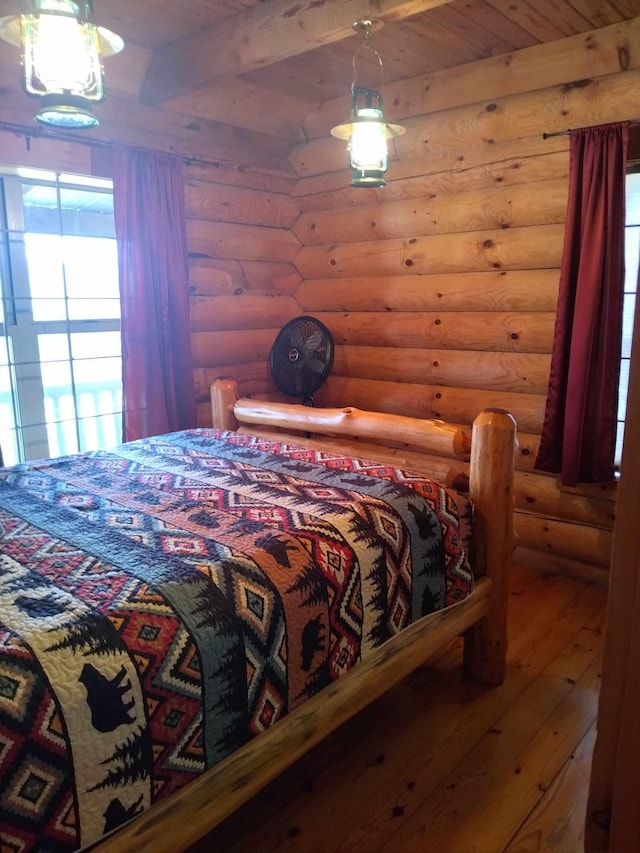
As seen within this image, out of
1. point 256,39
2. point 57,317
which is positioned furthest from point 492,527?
point 57,317

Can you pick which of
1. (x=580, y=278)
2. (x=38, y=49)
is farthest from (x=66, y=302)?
(x=580, y=278)

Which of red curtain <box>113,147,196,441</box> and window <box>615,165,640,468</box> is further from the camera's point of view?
red curtain <box>113,147,196,441</box>

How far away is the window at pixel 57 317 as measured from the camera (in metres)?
3.05

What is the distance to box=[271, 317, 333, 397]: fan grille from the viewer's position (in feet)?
11.7

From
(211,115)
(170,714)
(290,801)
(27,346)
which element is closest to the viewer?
(170,714)

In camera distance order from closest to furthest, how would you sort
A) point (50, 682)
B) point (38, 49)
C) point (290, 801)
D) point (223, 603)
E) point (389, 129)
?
1. point (50, 682)
2. point (223, 603)
3. point (38, 49)
4. point (290, 801)
5. point (389, 129)

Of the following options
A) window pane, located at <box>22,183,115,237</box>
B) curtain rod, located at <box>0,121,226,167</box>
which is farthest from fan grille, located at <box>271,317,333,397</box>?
curtain rod, located at <box>0,121,226,167</box>

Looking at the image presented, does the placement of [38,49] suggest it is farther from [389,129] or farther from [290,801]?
[290,801]

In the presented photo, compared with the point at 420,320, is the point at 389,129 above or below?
above

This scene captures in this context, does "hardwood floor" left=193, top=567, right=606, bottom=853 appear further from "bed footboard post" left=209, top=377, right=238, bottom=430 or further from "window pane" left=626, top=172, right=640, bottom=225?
"window pane" left=626, top=172, right=640, bottom=225

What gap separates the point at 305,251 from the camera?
13.6 ft

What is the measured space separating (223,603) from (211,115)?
122 inches

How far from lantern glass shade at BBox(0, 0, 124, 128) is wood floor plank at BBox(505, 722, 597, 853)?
212cm

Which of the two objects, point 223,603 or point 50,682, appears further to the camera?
point 223,603
